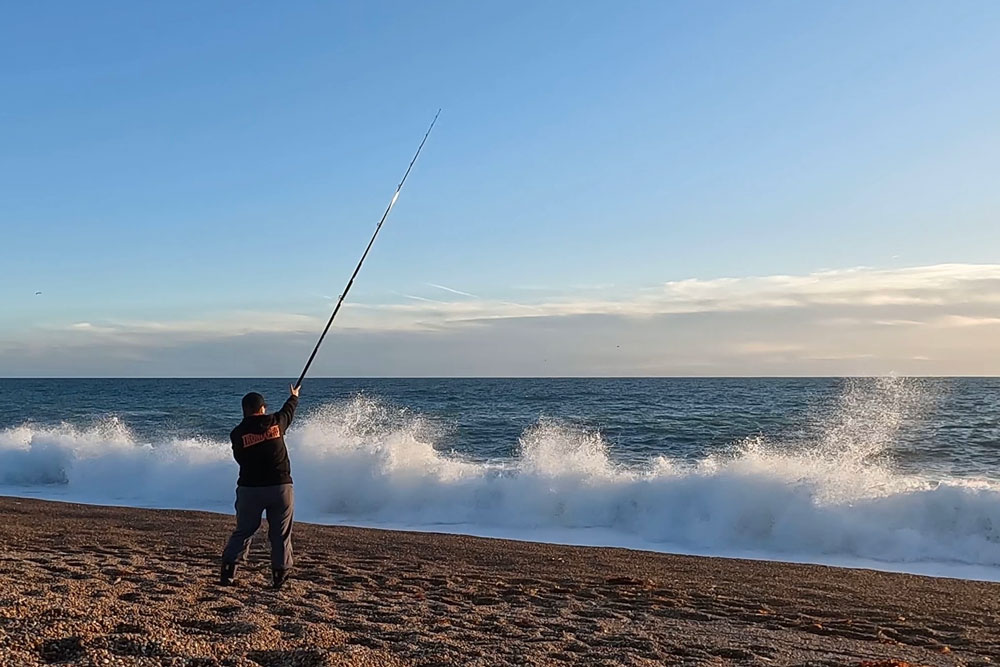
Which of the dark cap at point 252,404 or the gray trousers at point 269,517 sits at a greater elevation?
the dark cap at point 252,404

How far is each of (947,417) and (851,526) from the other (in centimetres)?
2242

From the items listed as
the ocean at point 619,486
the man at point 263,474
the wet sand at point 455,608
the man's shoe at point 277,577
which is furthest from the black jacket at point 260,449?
the ocean at point 619,486

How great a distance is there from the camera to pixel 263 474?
5934mm

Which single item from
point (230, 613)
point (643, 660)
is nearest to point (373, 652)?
point (230, 613)

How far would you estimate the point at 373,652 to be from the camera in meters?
4.50

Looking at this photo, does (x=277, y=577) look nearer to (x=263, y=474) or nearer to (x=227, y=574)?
(x=227, y=574)

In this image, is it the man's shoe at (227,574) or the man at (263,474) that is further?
the man's shoe at (227,574)

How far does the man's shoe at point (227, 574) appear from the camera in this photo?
20.4ft

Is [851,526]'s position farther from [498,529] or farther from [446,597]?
[446,597]

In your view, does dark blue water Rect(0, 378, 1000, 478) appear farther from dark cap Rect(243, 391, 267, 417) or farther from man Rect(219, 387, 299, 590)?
dark cap Rect(243, 391, 267, 417)

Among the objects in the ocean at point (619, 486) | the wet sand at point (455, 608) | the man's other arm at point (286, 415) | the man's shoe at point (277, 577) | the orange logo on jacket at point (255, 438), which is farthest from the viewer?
the ocean at point (619, 486)

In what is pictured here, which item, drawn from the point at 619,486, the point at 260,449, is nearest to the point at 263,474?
the point at 260,449

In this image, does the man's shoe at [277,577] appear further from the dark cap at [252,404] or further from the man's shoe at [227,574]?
the dark cap at [252,404]

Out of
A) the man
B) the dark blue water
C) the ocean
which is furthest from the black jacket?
the dark blue water
